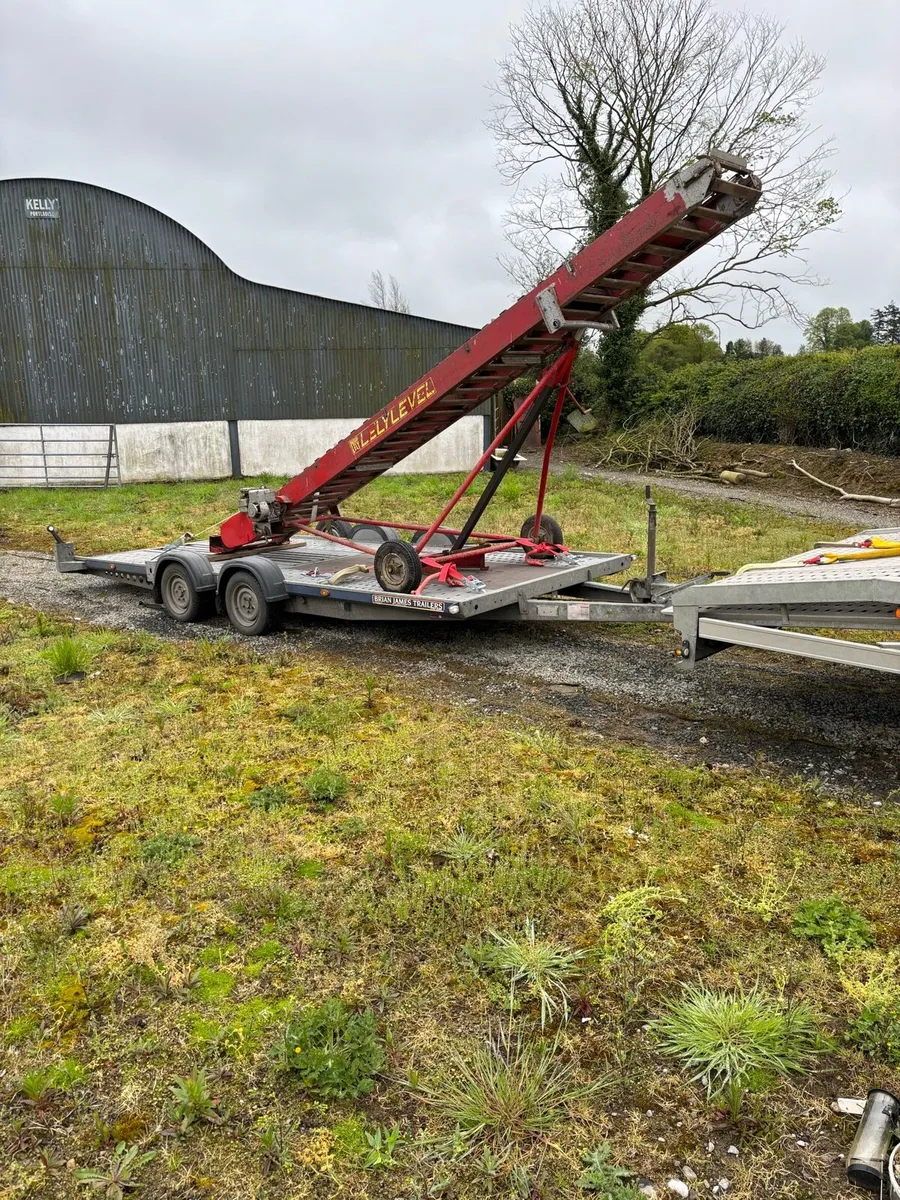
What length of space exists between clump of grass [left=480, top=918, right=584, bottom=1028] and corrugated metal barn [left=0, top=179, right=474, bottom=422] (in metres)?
21.6

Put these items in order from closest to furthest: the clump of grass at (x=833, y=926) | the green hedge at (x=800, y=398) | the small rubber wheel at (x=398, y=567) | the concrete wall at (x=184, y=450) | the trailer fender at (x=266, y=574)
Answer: the clump of grass at (x=833, y=926), the small rubber wheel at (x=398, y=567), the trailer fender at (x=266, y=574), the green hedge at (x=800, y=398), the concrete wall at (x=184, y=450)

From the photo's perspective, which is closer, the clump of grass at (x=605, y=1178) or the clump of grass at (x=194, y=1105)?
the clump of grass at (x=605, y=1178)

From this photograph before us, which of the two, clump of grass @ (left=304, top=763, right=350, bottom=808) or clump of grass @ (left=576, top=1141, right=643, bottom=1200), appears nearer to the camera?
clump of grass @ (left=576, top=1141, right=643, bottom=1200)

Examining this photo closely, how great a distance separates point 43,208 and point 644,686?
71.7 feet

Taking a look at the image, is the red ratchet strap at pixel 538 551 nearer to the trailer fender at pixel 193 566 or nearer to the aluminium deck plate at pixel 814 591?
the aluminium deck plate at pixel 814 591

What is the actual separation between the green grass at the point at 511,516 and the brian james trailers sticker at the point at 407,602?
427 cm

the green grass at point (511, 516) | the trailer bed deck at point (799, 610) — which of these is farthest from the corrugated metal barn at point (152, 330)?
the trailer bed deck at point (799, 610)

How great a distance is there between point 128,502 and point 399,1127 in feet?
56.0

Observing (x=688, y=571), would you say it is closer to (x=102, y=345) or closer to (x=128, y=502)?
(x=128, y=502)

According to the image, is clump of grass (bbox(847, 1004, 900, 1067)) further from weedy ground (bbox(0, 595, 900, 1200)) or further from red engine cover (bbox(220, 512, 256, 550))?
red engine cover (bbox(220, 512, 256, 550))

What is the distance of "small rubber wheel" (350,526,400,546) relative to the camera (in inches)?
381

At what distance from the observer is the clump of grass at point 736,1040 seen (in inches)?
108

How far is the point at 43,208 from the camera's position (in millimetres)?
21672

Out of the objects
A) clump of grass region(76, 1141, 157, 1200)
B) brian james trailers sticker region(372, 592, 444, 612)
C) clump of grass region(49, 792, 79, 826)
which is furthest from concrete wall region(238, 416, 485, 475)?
clump of grass region(76, 1141, 157, 1200)
